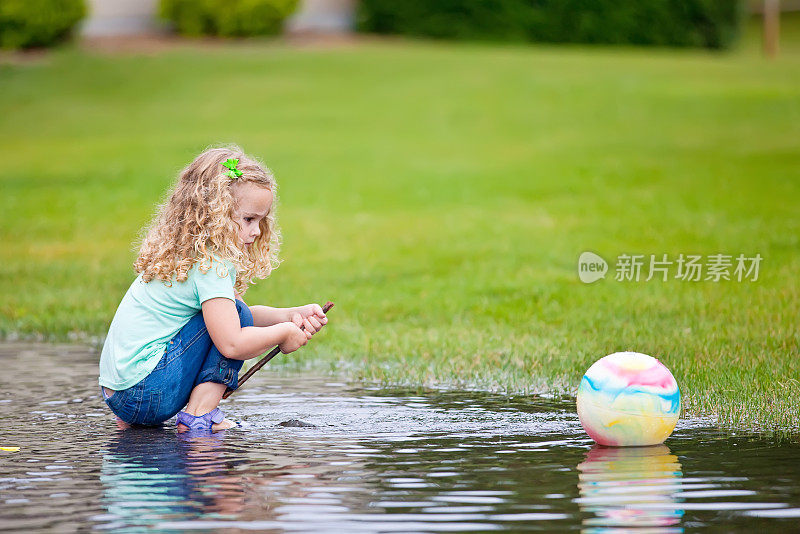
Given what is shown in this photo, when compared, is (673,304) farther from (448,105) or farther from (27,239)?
(448,105)

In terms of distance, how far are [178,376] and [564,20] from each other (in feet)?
97.0

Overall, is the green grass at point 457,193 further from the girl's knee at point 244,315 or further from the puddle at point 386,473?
the girl's knee at point 244,315

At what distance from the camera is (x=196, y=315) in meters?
5.96

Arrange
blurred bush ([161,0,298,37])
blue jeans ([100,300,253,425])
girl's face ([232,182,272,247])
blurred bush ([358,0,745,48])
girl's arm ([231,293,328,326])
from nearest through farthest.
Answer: blue jeans ([100,300,253,425]) < girl's face ([232,182,272,247]) < girl's arm ([231,293,328,326]) < blurred bush ([161,0,298,37]) < blurred bush ([358,0,745,48])

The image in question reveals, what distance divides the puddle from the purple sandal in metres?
0.09

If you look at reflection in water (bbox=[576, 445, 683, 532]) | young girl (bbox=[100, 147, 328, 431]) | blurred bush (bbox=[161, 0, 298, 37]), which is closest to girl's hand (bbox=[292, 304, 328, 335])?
young girl (bbox=[100, 147, 328, 431])

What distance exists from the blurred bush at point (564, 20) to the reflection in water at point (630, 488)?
28793 mm

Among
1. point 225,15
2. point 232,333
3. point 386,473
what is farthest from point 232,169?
point 225,15

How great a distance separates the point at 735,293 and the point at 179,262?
5.64 meters

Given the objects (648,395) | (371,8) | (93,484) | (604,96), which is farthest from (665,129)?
(93,484)

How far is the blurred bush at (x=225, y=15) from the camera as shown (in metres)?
30.7

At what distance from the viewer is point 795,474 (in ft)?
16.2

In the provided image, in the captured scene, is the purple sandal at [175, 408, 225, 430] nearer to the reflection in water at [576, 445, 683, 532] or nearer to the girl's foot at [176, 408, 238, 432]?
the girl's foot at [176, 408, 238, 432]

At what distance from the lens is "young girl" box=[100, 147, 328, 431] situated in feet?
19.1
